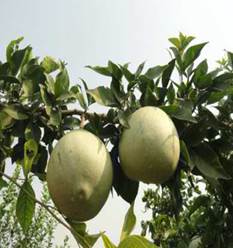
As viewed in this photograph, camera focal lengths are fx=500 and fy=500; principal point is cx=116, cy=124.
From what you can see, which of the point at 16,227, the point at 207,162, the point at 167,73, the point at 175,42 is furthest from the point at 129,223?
the point at 16,227

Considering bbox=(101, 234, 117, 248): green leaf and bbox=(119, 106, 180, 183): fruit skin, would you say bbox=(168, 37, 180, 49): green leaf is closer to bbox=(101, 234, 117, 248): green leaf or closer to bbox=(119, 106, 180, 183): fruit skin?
bbox=(119, 106, 180, 183): fruit skin

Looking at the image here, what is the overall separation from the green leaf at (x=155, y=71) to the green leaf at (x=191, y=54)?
0.54ft

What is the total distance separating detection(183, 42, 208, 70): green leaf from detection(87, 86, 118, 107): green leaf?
1.11ft

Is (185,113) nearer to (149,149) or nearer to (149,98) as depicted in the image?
(149,98)

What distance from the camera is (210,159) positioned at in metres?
1.52

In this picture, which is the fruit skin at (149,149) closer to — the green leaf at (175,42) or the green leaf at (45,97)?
the green leaf at (45,97)

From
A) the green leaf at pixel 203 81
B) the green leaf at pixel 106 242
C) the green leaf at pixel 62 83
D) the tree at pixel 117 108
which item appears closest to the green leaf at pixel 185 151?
the tree at pixel 117 108

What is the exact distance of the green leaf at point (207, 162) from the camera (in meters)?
1.48

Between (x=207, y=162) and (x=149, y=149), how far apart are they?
29cm

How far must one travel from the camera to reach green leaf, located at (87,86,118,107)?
4.89ft

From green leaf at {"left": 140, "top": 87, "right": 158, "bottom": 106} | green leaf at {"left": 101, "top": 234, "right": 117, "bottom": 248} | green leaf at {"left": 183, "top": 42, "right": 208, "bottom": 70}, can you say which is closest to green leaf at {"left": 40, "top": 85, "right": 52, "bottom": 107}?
green leaf at {"left": 140, "top": 87, "right": 158, "bottom": 106}

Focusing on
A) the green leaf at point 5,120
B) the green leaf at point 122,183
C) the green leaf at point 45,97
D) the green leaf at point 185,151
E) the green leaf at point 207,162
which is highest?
the green leaf at point 45,97

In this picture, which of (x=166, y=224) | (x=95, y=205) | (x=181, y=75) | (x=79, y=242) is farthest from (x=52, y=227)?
(x=79, y=242)

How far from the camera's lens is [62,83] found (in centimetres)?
152
